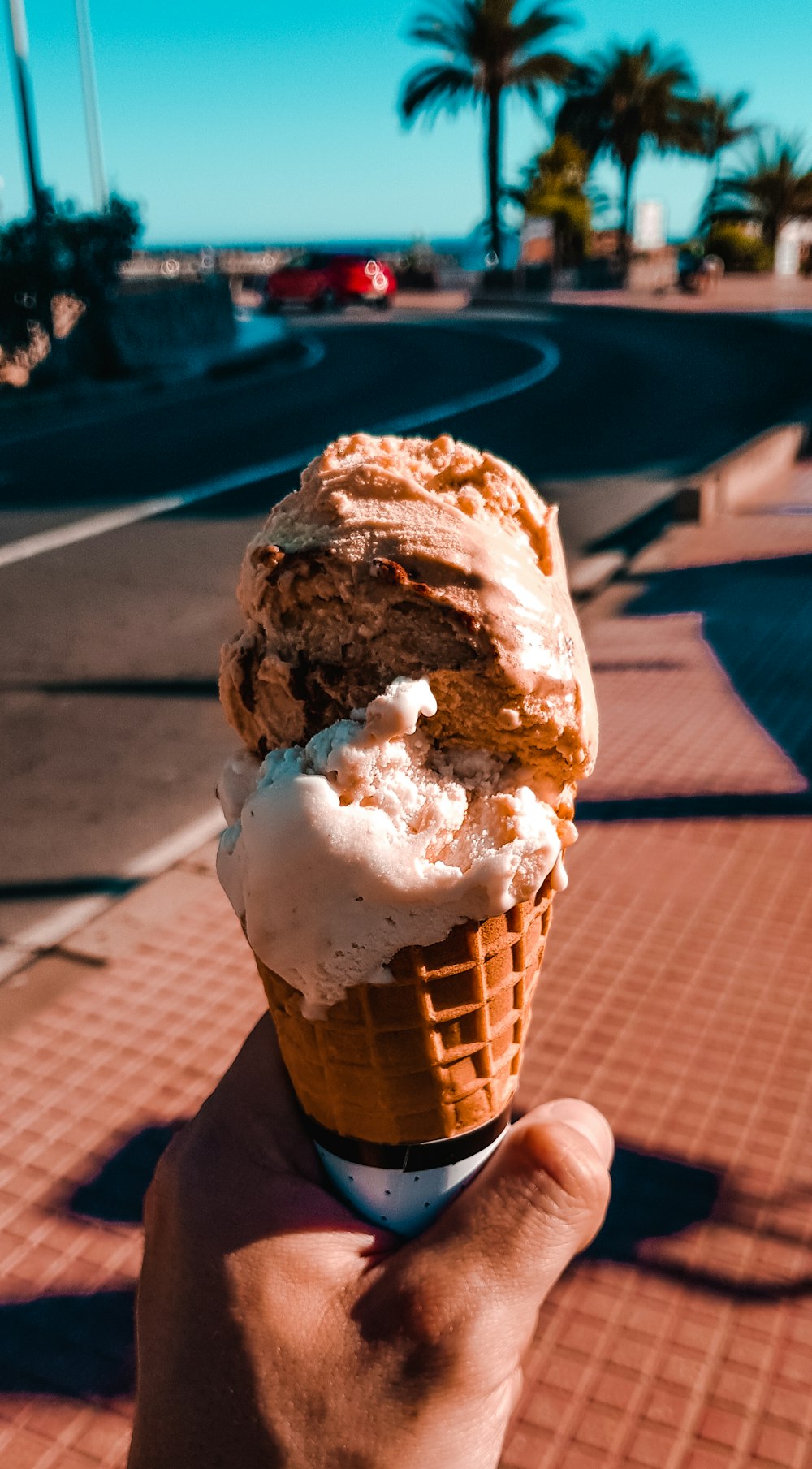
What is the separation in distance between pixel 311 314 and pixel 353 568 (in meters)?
35.7

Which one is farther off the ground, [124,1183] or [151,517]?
[151,517]

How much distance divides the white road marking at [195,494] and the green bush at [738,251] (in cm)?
3304

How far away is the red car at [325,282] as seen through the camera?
3462 cm

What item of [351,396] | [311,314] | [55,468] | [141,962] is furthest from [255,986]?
[311,314]

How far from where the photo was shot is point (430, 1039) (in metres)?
1.93

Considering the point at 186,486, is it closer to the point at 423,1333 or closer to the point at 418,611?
the point at 418,611

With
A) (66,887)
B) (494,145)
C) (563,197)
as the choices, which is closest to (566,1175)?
(66,887)

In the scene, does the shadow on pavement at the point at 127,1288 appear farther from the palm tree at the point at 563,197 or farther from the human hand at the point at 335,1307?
the palm tree at the point at 563,197

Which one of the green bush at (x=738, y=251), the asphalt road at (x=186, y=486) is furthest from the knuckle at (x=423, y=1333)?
the green bush at (x=738, y=251)

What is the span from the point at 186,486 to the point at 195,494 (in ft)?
1.66

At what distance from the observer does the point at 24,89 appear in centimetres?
1875

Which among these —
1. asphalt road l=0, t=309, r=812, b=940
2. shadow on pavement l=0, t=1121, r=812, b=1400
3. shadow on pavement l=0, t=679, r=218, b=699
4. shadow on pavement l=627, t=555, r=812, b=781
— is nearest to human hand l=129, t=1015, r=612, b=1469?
shadow on pavement l=0, t=1121, r=812, b=1400

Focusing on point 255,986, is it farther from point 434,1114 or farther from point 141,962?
point 434,1114

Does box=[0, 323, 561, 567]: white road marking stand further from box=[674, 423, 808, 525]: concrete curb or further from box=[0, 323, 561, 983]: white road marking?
box=[674, 423, 808, 525]: concrete curb
